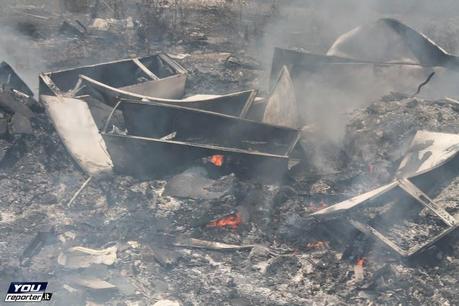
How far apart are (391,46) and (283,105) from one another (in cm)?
296

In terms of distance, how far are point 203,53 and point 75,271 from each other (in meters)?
7.40

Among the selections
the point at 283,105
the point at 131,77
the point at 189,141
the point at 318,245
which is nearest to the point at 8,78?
the point at 131,77

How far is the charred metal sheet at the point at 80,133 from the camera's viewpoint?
24.2 feet

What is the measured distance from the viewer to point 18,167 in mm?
7289

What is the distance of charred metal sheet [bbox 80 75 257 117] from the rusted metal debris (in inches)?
106

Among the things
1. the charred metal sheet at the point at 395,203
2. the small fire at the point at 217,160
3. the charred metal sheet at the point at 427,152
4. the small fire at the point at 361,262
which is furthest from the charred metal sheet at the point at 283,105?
the small fire at the point at 361,262

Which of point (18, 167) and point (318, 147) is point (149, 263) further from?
point (318, 147)

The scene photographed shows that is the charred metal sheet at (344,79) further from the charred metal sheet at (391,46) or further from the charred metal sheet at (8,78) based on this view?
the charred metal sheet at (8,78)

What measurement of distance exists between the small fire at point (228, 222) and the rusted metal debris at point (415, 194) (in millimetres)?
1080

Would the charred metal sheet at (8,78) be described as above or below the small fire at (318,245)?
above

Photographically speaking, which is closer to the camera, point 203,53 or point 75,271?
point 75,271

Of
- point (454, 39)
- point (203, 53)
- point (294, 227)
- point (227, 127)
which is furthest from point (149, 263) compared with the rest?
point (454, 39)

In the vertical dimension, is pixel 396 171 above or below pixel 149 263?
above

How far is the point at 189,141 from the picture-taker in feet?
25.0
